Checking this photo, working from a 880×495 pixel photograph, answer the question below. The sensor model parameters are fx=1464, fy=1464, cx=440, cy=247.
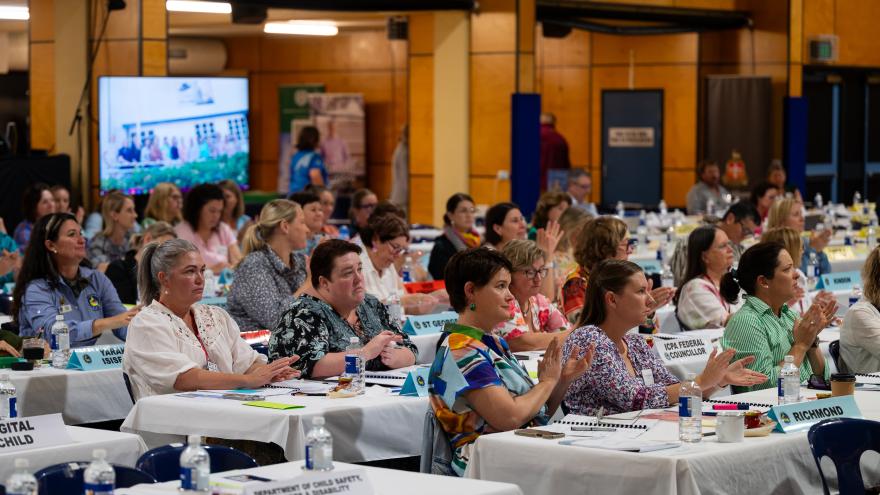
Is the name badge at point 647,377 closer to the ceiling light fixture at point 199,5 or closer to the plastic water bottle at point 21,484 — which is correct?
the plastic water bottle at point 21,484

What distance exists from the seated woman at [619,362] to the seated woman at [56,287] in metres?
2.64

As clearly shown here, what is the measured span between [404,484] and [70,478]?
940 millimetres

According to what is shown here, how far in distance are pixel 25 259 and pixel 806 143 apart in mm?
15474

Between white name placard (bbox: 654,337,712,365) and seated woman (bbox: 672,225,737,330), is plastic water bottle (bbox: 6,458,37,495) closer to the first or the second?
white name placard (bbox: 654,337,712,365)

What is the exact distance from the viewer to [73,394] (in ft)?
21.4

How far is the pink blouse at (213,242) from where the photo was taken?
426 inches

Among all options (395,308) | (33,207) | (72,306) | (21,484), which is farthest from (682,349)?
(33,207)

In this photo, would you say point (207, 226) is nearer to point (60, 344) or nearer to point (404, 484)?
point (60, 344)

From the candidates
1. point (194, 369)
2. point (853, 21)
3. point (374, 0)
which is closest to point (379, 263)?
point (194, 369)

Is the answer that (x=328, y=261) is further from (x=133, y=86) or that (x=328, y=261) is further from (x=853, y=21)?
(x=853, y=21)

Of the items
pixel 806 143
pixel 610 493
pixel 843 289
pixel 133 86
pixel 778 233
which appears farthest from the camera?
pixel 806 143

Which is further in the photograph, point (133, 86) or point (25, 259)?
point (133, 86)

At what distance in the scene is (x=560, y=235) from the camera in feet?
32.3

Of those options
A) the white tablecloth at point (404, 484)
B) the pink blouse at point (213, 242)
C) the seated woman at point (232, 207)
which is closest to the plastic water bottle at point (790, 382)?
the white tablecloth at point (404, 484)
